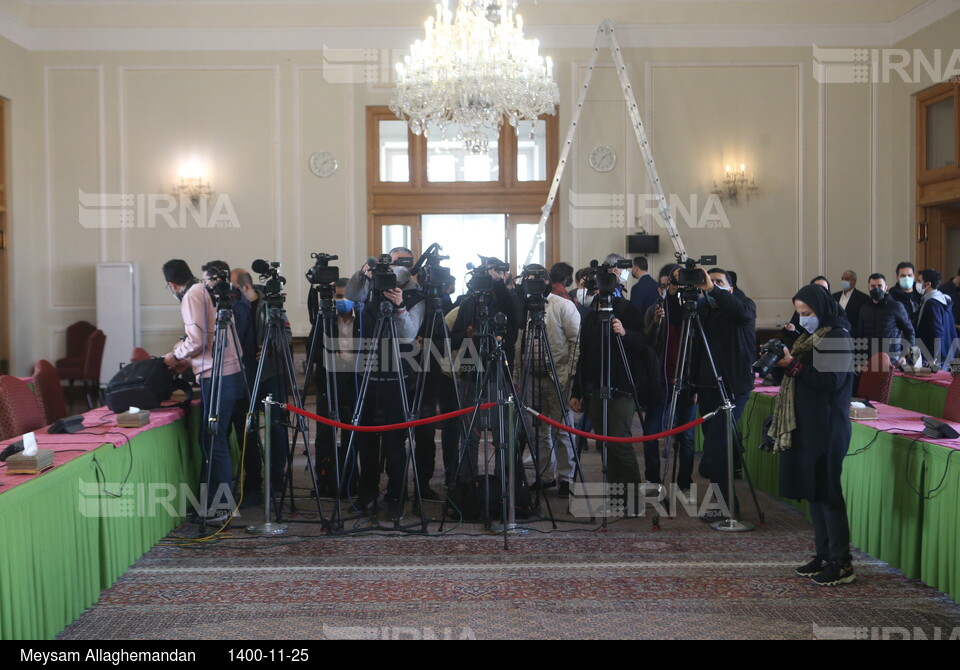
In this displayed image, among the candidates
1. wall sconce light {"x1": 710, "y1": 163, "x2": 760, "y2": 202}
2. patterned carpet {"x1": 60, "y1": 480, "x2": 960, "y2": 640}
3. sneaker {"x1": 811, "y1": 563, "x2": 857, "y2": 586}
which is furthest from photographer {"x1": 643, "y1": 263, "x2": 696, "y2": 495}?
wall sconce light {"x1": 710, "y1": 163, "x2": 760, "y2": 202}

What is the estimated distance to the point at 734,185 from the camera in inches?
394

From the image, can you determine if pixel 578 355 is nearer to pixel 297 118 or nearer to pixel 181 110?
pixel 297 118

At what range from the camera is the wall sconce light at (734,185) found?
394 inches

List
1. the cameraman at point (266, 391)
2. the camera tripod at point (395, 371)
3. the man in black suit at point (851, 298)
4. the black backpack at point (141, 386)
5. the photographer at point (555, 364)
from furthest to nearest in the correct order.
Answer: the man in black suit at point (851, 298) < the photographer at point (555, 364) < the cameraman at point (266, 391) < the camera tripod at point (395, 371) < the black backpack at point (141, 386)

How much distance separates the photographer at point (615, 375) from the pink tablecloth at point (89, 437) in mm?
2425

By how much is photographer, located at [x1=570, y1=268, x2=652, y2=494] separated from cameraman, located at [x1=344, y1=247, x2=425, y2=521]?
1.04 meters

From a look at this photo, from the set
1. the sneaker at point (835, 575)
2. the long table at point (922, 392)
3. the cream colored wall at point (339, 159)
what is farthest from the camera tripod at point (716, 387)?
the cream colored wall at point (339, 159)

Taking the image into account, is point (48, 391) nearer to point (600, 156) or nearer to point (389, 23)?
point (389, 23)

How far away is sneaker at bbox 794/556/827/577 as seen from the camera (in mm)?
3775

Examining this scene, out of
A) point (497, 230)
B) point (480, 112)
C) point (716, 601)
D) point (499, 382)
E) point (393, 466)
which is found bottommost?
point (716, 601)

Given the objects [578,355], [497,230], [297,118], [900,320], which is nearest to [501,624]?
[578,355]

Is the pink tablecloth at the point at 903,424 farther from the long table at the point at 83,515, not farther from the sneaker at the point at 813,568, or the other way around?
the long table at the point at 83,515

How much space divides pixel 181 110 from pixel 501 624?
8.51 metres

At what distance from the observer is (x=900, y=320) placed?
757 centimetres
